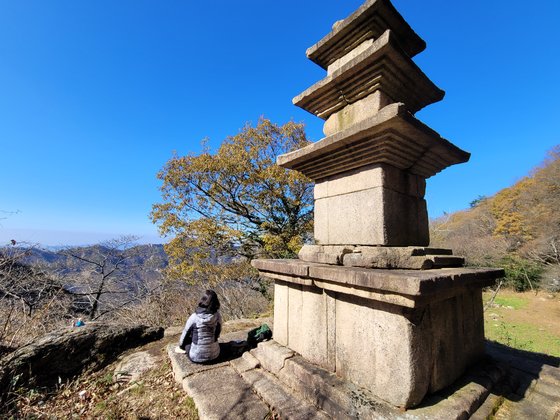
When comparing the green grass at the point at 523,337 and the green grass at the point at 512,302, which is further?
the green grass at the point at 512,302

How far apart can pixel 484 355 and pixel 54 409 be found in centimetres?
479

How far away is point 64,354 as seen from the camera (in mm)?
3742

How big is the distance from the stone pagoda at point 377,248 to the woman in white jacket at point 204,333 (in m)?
0.82

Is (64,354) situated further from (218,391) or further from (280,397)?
(280,397)

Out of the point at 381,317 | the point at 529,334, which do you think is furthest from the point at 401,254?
the point at 529,334

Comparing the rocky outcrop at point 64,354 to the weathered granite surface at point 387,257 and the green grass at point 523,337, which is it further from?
the green grass at point 523,337

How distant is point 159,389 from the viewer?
A: 306 centimetres

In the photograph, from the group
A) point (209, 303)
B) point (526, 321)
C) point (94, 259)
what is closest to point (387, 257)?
point (209, 303)

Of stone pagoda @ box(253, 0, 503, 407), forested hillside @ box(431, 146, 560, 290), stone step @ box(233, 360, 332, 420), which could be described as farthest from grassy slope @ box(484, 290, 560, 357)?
stone step @ box(233, 360, 332, 420)

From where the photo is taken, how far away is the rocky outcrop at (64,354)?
129 inches

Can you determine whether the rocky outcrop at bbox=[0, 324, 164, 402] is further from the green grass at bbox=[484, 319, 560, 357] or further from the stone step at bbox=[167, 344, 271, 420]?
the green grass at bbox=[484, 319, 560, 357]

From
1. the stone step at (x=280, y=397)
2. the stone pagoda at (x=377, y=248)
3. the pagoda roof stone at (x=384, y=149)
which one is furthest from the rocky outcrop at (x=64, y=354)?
the pagoda roof stone at (x=384, y=149)

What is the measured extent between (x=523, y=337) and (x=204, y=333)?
7.91m

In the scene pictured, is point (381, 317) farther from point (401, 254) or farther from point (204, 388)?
point (204, 388)
